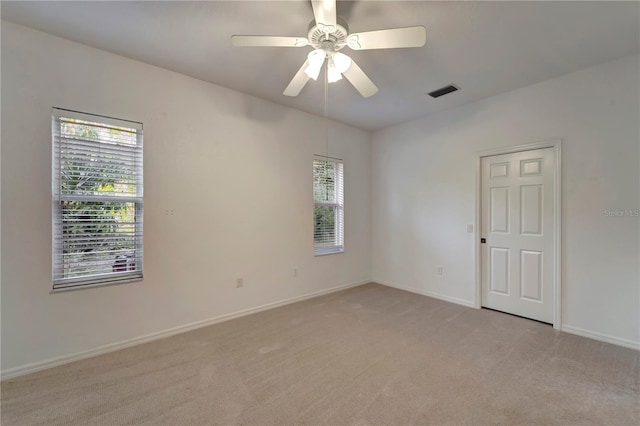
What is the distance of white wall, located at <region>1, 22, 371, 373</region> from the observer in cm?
207

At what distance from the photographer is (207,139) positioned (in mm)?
2965

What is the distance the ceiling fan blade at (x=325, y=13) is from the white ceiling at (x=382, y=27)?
1.13 ft

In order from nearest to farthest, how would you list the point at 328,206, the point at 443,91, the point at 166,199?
the point at 166,199
the point at 443,91
the point at 328,206

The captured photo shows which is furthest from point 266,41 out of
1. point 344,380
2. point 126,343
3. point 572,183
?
point 572,183

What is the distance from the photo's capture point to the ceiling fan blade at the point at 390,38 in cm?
160

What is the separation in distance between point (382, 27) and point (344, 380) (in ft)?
8.96

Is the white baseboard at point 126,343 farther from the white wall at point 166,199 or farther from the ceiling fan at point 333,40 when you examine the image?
the ceiling fan at point 333,40

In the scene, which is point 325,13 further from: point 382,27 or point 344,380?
point 344,380

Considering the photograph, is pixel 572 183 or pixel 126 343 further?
pixel 572 183

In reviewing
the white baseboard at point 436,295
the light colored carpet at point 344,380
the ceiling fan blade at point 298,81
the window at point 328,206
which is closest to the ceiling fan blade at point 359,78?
the ceiling fan blade at point 298,81

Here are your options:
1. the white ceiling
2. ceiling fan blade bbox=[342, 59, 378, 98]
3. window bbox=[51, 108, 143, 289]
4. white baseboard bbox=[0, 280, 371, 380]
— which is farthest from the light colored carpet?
the white ceiling

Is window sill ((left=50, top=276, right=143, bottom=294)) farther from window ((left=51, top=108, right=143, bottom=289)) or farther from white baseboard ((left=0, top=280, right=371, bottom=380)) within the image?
white baseboard ((left=0, top=280, right=371, bottom=380))

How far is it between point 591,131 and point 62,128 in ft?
16.2

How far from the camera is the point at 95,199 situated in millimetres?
2344
